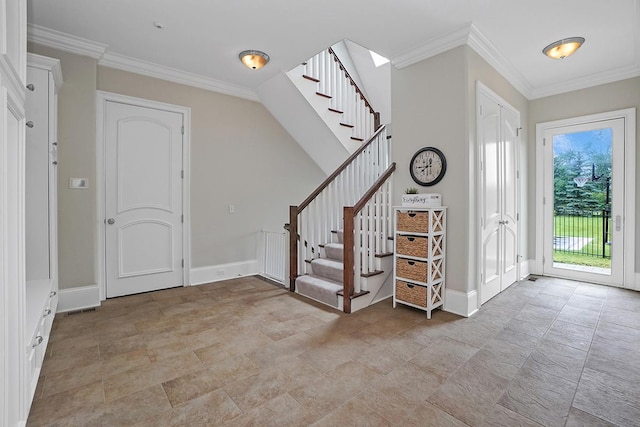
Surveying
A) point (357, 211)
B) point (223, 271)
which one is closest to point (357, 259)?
point (357, 211)

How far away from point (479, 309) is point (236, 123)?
3928 mm

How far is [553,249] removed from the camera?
4.39m

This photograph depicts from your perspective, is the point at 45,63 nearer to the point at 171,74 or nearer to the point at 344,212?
the point at 171,74

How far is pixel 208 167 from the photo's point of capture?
422 cm

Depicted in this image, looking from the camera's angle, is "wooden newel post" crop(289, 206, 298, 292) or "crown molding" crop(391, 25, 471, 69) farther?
"wooden newel post" crop(289, 206, 298, 292)

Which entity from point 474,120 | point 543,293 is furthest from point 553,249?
point 474,120

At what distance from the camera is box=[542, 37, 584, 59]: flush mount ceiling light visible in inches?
117

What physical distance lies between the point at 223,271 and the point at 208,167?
1.48m

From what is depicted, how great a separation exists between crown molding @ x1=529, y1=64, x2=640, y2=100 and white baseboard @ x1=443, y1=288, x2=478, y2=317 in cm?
326

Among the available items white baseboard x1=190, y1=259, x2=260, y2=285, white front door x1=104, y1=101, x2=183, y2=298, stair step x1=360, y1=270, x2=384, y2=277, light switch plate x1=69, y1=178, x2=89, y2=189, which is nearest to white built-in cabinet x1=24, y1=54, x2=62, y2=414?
light switch plate x1=69, y1=178, x2=89, y2=189

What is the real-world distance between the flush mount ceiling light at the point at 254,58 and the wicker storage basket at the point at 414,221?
7.64ft

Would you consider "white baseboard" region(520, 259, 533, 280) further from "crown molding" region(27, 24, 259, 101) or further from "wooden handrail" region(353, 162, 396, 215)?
"crown molding" region(27, 24, 259, 101)

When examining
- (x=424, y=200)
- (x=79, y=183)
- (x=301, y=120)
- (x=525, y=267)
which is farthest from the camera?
(x=301, y=120)

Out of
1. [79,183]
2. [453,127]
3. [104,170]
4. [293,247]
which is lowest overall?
[293,247]
